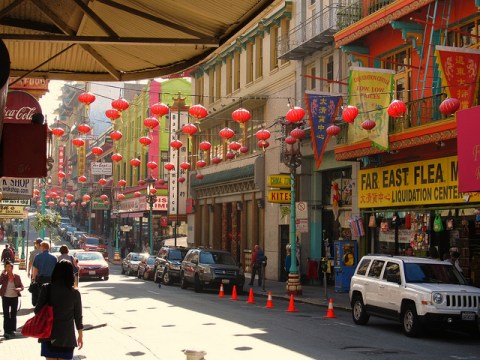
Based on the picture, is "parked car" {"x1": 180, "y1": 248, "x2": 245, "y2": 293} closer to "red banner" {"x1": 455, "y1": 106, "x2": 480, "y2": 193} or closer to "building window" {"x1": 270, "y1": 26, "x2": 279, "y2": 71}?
"building window" {"x1": 270, "y1": 26, "x2": 279, "y2": 71}

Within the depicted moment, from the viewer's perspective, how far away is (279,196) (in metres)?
33.8

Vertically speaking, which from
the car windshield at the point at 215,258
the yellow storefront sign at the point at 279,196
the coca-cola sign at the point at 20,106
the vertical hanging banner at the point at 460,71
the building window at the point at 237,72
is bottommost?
the car windshield at the point at 215,258

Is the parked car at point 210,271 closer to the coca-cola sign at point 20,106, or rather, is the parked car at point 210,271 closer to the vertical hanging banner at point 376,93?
the vertical hanging banner at point 376,93

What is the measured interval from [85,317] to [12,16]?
49.2ft

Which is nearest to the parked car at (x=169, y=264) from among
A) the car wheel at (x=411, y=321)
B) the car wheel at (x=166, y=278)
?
the car wheel at (x=166, y=278)

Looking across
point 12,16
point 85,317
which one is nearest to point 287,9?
point 85,317

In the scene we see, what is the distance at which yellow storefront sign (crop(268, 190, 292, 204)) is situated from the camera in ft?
110

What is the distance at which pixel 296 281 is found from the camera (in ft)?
97.9

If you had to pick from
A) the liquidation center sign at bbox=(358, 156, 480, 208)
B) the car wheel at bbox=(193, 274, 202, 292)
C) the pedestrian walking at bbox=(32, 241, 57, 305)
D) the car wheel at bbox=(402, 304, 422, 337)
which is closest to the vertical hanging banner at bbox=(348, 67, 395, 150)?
the liquidation center sign at bbox=(358, 156, 480, 208)

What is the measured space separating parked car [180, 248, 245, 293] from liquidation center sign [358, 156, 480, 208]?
602cm

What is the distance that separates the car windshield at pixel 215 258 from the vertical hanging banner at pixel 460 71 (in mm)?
14161

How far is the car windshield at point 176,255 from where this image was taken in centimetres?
3847

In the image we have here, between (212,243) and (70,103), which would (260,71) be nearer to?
(212,243)

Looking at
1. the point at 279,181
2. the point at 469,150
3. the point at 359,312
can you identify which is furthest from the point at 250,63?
the point at 469,150
